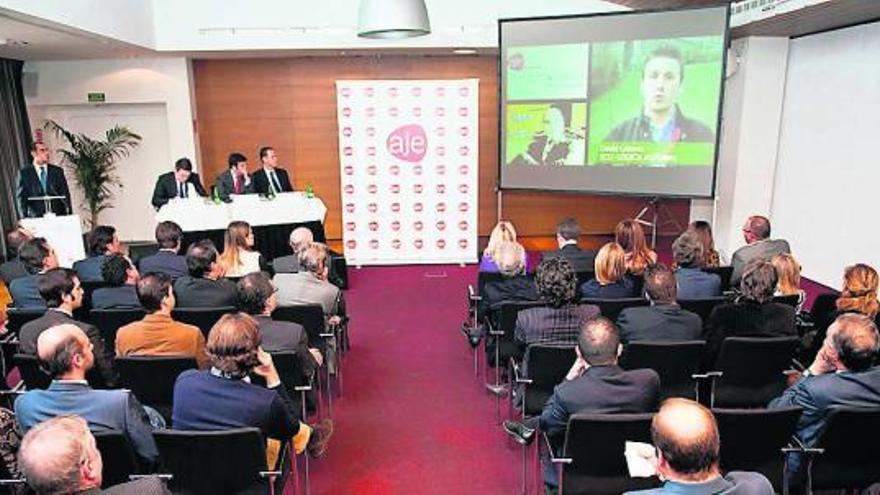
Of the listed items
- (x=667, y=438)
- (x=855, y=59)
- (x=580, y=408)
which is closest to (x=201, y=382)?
(x=580, y=408)

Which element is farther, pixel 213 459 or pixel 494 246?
pixel 494 246

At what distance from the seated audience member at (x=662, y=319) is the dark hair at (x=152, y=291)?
2618 millimetres

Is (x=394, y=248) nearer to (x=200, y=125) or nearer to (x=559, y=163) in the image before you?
(x=559, y=163)

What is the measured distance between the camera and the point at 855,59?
692 centimetres

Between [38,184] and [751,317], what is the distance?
808 cm

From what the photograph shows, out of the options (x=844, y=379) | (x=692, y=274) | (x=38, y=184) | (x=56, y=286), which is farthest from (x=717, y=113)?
(x=38, y=184)

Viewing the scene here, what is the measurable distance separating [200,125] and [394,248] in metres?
4.10

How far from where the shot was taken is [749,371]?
11.8 ft

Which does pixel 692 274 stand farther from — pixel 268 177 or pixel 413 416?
pixel 268 177

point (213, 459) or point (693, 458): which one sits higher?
point (693, 458)

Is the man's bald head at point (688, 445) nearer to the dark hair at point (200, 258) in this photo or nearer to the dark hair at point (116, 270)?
the dark hair at point (200, 258)

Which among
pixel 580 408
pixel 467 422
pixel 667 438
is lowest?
pixel 467 422

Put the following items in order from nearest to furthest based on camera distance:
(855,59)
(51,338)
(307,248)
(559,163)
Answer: (51,338) → (307,248) → (855,59) → (559,163)

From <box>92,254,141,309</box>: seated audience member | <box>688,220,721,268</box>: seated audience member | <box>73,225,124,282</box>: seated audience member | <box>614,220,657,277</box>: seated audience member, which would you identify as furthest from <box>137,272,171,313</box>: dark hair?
<box>688,220,721,268</box>: seated audience member
